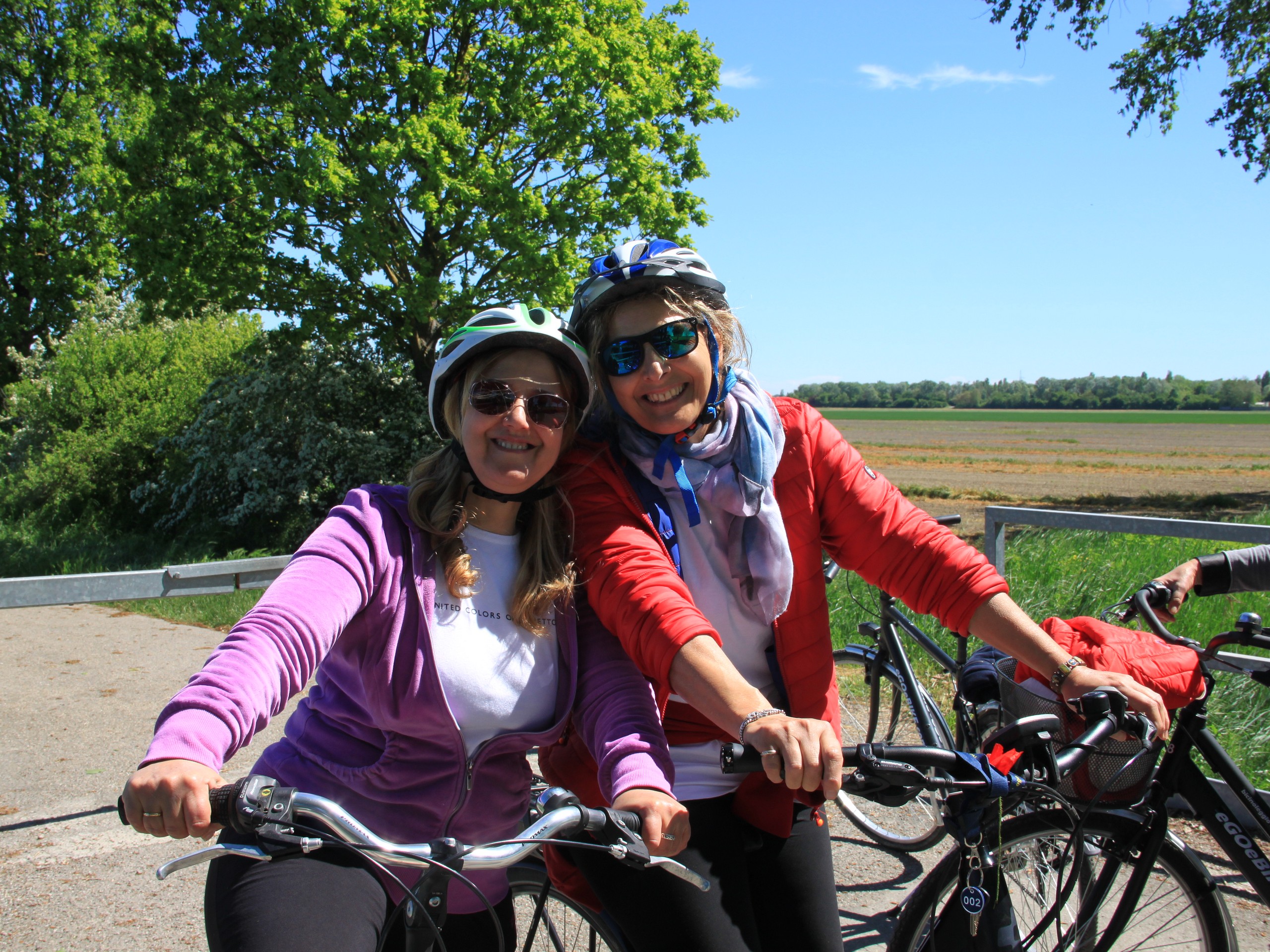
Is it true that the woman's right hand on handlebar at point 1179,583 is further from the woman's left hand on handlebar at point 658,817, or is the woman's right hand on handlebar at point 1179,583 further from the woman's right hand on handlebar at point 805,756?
the woman's left hand on handlebar at point 658,817

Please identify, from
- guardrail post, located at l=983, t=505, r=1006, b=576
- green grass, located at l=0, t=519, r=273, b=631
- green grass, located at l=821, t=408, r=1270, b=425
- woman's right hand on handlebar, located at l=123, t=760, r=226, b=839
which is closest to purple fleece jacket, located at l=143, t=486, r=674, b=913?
woman's right hand on handlebar, located at l=123, t=760, r=226, b=839

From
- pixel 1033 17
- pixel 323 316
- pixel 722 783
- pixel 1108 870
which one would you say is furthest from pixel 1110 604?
pixel 1033 17

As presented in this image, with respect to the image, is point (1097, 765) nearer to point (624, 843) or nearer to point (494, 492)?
point (624, 843)

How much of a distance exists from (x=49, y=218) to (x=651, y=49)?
15.2m

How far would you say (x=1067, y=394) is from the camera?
443ft

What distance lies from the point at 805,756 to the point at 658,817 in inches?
12.0

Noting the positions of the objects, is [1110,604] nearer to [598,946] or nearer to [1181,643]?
[1181,643]

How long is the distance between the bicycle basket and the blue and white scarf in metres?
0.76

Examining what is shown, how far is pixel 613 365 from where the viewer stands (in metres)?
2.26

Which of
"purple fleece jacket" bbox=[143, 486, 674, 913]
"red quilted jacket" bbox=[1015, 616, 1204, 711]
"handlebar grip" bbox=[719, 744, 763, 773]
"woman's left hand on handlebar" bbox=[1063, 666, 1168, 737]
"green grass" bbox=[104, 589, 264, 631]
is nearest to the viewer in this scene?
"handlebar grip" bbox=[719, 744, 763, 773]

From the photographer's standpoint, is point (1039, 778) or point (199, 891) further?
point (199, 891)

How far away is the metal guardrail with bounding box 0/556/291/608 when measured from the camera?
3.76m

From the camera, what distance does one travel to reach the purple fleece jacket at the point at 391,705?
1.80 metres

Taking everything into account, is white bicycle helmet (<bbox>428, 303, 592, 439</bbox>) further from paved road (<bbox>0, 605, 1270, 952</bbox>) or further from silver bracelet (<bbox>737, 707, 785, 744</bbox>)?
paved road (<bbox>0, 605, 1270, 952</bbox>)
